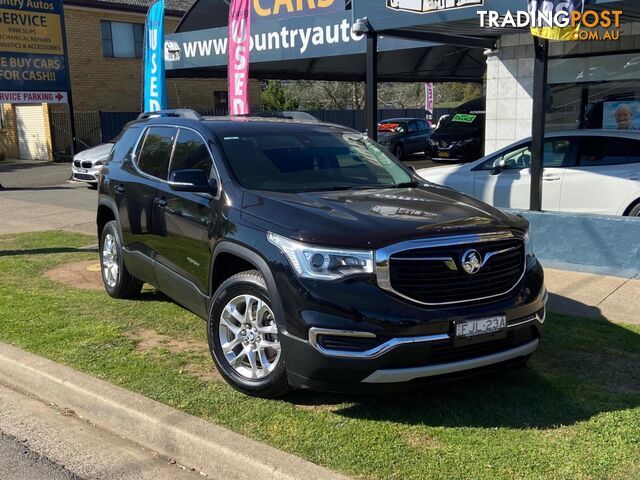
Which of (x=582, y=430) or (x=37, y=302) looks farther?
(x=37, y=302)

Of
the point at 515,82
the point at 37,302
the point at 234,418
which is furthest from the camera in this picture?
the point at 515,82

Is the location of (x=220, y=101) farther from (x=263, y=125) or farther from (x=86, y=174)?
(x=263, y=125)

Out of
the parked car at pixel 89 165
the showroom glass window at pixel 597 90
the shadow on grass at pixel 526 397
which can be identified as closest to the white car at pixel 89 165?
the parked car at pixel 89 165

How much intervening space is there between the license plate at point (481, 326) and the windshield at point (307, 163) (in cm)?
151

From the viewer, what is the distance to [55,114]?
25969mm

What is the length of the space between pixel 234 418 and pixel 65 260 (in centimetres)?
551

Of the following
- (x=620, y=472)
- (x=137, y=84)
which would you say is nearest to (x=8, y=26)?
(x=137, y=84)

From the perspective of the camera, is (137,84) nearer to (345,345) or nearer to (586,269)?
(586,269)

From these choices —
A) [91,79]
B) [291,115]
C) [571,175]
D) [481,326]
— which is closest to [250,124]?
[291,115]

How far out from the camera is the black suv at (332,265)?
3666 mm

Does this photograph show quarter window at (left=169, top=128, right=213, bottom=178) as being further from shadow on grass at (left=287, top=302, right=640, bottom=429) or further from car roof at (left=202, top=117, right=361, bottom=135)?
shadow on grass at (left=287, top=302, right=640, bottom=429)

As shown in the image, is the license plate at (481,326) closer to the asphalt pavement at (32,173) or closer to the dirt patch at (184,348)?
the dirt patch at (184,348)

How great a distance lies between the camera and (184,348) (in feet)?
17.2

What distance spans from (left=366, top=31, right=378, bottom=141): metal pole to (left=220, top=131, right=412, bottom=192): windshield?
12.9ft
